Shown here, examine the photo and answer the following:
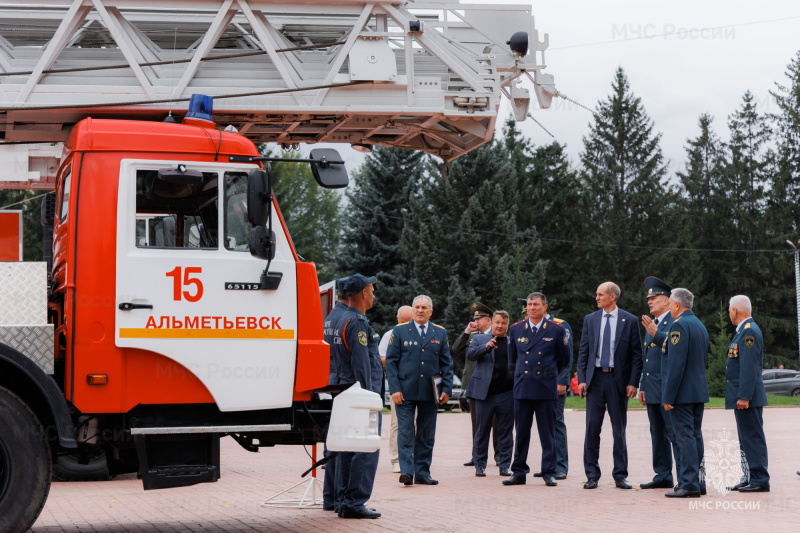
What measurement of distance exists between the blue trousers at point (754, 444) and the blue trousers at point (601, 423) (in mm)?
1167

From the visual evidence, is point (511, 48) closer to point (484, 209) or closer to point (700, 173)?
point (484, 209)

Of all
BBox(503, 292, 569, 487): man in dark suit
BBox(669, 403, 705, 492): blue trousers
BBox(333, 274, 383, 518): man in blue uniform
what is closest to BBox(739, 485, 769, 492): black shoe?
BBox(669, 403, 705, 492): blue trousers

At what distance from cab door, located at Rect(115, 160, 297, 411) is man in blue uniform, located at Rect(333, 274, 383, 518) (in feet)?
4.94

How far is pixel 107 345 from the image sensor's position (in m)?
6.82

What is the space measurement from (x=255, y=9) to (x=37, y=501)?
3975mm

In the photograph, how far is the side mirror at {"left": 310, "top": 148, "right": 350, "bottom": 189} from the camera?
690 centimetres

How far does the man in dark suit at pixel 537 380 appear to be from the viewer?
35.8ft

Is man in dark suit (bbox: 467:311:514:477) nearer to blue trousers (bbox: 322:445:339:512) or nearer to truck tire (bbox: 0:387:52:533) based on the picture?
blue trousers (bbox: 322:445:339:512)

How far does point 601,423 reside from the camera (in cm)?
1061

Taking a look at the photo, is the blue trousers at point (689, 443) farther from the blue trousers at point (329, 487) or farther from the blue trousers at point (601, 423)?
the blue trousers at point (329, 487)

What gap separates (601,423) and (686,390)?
Result: 1151 mm

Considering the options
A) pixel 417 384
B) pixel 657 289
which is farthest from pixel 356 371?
pixel 657 289

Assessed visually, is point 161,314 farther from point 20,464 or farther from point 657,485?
point 657,485

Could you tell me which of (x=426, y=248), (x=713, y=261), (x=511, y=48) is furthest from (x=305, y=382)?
(x=713, y=261)
